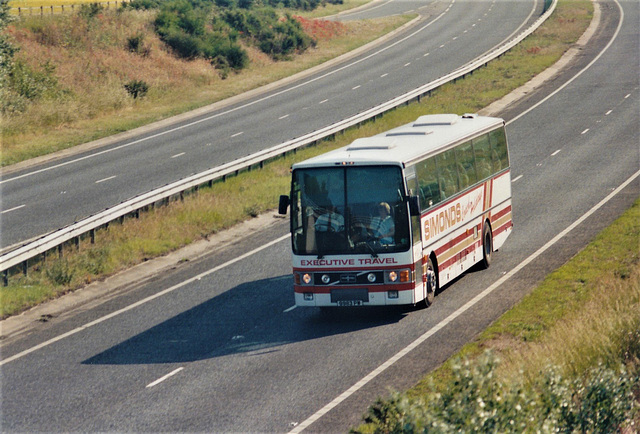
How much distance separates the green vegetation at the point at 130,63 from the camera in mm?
42000

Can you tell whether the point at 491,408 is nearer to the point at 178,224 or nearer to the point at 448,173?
the point at 448,173

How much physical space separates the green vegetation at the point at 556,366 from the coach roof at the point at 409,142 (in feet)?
12.0

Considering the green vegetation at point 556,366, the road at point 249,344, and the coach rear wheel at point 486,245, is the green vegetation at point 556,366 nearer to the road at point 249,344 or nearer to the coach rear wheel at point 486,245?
the road at point 249,344

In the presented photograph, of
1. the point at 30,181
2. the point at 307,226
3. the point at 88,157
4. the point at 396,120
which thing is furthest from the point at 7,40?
the point at 307,226

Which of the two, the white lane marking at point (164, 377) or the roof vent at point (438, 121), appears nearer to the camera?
the white lane marking at point (164, 377)

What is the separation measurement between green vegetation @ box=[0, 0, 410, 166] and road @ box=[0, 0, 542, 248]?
256 cm

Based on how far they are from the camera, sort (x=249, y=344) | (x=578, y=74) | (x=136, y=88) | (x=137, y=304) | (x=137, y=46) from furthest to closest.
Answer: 1. (x=137, y=46)
2. (x=578, y=74)
3. (x=136, y=88)
4. (x=137, y=304)
5. (x=249, y=344)

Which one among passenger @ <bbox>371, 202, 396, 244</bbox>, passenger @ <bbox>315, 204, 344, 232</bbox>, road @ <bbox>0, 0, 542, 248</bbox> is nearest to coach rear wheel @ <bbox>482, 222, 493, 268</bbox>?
passenger @ <bbox>371, 202, 396, 244</bbox>

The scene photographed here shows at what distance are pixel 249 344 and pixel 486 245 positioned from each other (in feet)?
24.4

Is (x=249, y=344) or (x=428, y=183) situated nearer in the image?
(x=249, y=344)

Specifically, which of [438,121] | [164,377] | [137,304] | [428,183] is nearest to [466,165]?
[438,121]

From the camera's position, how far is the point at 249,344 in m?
16.0

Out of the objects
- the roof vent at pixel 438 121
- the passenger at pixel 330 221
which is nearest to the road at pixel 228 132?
the passenger at pixel 330 221

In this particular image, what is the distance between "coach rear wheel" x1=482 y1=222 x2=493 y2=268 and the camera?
2083cm
